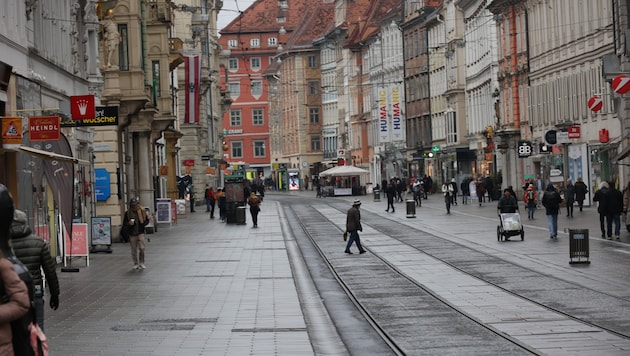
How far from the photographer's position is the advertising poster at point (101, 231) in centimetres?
3681

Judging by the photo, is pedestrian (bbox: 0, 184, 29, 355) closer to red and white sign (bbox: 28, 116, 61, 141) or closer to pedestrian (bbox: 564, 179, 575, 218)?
red and white sign (bbox: 28, 116, 61, 141)

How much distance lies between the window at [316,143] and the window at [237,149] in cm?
2363

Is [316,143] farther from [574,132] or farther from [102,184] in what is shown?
[102,184]

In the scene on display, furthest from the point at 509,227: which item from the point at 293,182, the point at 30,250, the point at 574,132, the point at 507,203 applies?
the point at 293,182

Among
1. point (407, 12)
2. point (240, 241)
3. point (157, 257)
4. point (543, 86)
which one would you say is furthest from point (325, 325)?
point (407, 12)

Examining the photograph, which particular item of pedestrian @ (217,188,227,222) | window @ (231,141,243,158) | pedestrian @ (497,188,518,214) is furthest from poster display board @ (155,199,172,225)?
window @ (231,141,243,158)

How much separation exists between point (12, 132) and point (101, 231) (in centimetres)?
1313

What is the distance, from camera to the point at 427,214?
61656 mm

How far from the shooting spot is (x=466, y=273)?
27.8m

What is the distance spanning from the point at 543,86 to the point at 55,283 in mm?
59134

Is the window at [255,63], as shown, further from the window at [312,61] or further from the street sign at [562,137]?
the street sign at [562,137]

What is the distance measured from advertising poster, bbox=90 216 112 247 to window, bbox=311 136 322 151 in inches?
5114

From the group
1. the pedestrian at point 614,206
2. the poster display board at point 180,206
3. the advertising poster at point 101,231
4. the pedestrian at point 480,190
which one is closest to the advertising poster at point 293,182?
the pedestrian at point 480,190

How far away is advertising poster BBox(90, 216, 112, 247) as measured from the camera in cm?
3681
